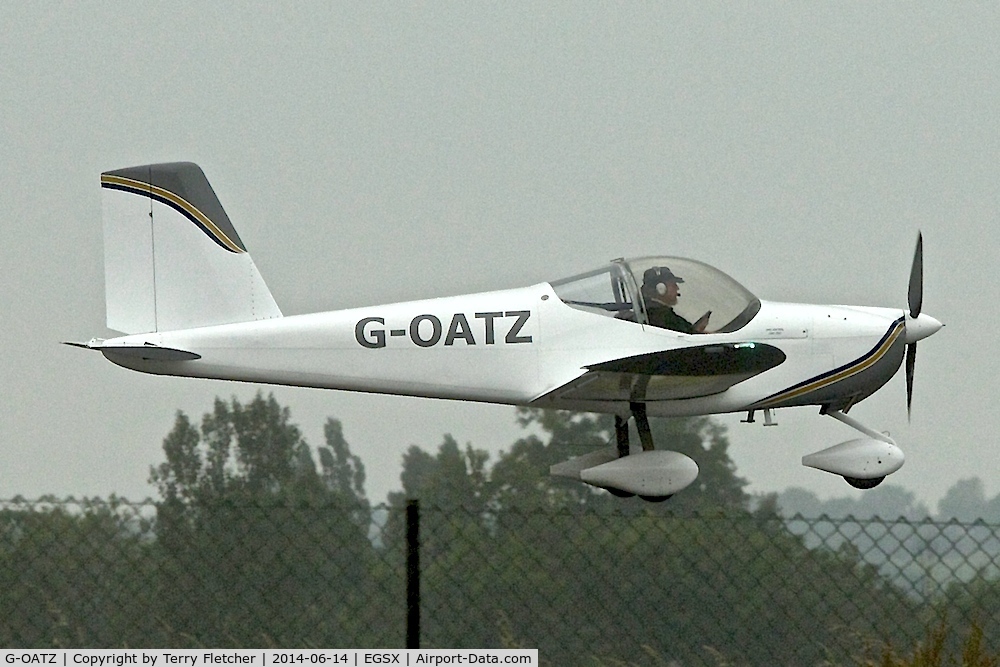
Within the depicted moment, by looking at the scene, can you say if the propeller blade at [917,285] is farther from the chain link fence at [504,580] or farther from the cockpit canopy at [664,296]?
the chain link fence at [504,580]

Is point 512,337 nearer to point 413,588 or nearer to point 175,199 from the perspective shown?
point 175,199

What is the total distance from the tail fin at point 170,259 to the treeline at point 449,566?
160 centimetres

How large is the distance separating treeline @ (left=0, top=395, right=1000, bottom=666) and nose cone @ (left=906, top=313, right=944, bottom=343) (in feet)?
6.66

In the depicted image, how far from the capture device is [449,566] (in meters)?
11.3

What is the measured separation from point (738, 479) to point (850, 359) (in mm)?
9952

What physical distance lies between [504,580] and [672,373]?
212 cm

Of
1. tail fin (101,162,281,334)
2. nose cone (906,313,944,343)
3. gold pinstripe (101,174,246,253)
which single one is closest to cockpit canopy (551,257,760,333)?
nose cone (906,313,944,343)

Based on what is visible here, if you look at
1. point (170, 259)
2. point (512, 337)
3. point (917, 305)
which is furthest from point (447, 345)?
point (917, 305)

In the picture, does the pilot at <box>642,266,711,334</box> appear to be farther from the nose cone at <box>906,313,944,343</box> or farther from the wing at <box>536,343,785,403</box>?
the nose cone at <box>906,313,944,343</box>

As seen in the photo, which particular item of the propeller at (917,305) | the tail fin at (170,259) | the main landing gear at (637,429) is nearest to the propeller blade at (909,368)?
the propeller at (917,305)

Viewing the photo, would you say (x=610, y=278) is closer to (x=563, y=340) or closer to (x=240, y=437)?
(x=563, y=340)

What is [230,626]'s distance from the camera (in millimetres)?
11492

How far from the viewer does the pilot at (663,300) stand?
959 cm

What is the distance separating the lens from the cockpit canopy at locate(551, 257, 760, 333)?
9.59 meters
